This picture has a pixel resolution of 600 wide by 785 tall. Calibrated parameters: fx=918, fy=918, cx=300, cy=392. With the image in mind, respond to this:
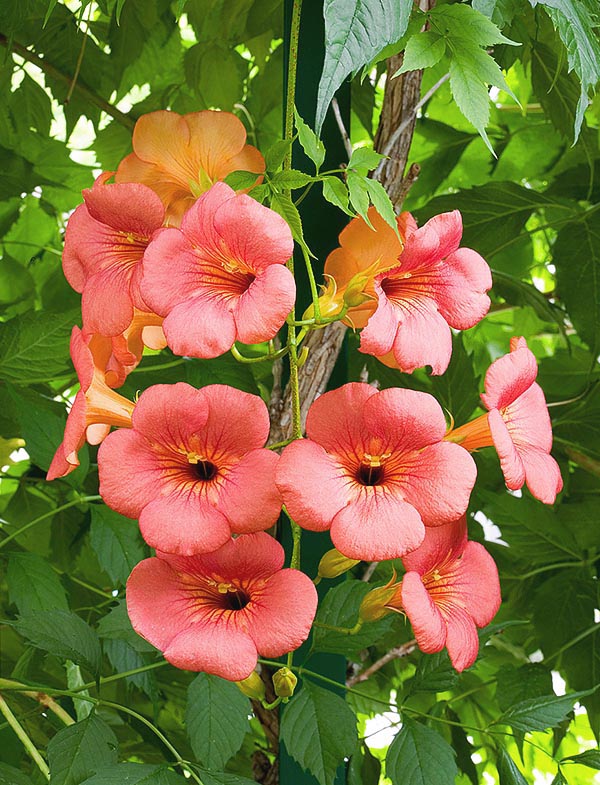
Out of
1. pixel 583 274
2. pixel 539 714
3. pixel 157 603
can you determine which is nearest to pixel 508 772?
pixel 539 714

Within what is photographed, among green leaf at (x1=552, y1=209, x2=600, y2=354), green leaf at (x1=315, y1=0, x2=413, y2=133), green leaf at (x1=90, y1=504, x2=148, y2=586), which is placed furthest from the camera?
green leaf at (x1=552, y1=209, x2=600, y2=354)

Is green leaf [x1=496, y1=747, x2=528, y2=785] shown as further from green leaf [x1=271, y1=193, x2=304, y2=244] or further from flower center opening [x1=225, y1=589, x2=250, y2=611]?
green leaf [x1=271, y1=193, x2=304, y2=244]

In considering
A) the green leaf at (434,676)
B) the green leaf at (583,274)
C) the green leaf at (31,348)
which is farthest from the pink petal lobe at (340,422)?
the green leaf at (583,274)

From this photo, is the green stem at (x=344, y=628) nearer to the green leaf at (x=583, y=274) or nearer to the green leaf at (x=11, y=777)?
the green leaf at (x=11, y=777)

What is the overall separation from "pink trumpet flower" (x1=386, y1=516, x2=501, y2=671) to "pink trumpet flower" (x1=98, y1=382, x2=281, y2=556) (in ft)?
0.24

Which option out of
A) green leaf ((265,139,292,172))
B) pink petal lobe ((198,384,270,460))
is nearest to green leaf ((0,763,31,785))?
pink petal lobe ((198,384,270,460))

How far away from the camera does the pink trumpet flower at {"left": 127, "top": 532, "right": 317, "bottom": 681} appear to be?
37cm

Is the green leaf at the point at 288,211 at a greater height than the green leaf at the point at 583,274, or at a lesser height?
greater

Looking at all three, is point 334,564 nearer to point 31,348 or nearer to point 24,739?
point 24,739

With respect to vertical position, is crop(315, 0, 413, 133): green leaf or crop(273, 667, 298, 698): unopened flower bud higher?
crop(315, 0, 413, 133): green leaf

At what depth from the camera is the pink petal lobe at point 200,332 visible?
1.19ft

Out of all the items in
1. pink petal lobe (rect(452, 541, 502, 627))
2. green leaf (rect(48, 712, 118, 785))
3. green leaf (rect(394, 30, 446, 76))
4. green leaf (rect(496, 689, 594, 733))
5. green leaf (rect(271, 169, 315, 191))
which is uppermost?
green leaf (rect(394, 30, 446, 76))

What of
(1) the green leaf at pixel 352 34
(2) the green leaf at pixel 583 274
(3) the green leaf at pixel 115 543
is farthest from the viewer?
(2) the green leaf at pixel 583 274

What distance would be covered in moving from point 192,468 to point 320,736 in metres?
0.18
